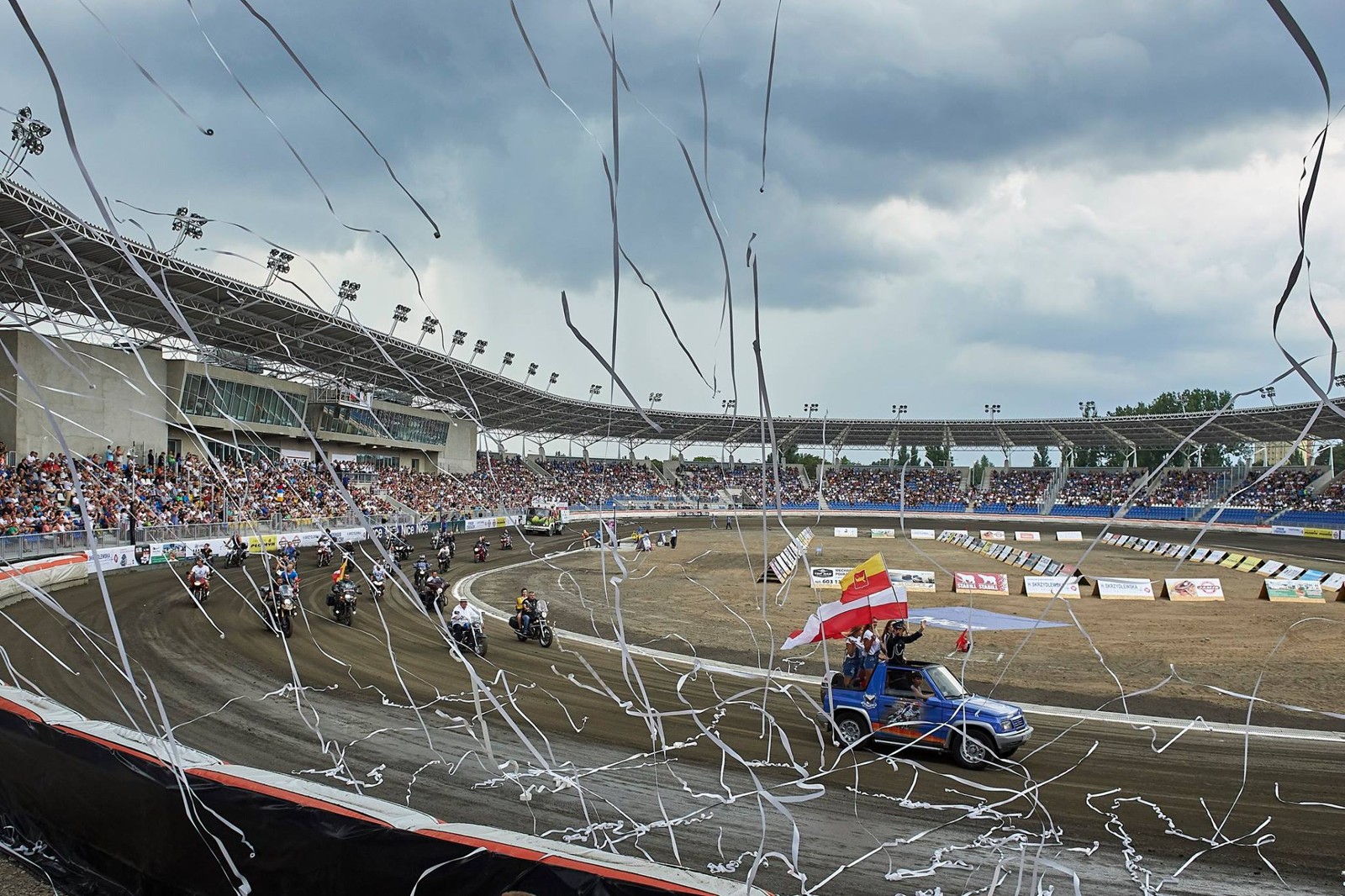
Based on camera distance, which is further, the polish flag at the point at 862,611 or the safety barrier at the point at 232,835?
the polish flag at the point at 862,611

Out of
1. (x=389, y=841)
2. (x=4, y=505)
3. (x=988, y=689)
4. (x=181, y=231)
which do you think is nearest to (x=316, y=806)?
(x=389, y=841)

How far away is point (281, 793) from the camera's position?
15.8 ft

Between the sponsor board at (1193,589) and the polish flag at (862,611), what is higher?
the polish flag at (862,611)

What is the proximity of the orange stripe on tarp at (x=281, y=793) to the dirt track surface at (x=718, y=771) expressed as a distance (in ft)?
2.61

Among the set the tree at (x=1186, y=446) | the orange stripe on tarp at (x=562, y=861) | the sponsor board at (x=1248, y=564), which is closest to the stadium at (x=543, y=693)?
the orange stripe on tarp at (x=562, y=861)

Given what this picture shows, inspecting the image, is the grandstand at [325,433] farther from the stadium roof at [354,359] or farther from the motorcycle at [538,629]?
the motorcycle at [538,629]

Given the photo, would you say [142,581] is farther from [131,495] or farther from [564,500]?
[564,500]

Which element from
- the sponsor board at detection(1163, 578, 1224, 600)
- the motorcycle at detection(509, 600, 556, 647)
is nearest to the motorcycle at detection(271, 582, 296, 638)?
the motorcycle at detection(509, 600, 556, 647)

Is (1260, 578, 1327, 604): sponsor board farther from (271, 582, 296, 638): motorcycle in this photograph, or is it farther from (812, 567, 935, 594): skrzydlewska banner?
(271, 582, 296, 638): motorcycle

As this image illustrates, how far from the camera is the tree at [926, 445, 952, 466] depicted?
258ft

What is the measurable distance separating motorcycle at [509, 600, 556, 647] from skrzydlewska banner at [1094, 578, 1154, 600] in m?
17.0

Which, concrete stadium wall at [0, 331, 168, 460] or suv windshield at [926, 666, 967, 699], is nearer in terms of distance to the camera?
suv windshield at [926, 666, 967, 699]

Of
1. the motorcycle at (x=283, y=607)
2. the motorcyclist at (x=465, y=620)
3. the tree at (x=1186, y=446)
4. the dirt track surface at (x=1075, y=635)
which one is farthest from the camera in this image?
the tree at (x=1186, y=446)

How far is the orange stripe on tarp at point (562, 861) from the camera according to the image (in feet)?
12.6
